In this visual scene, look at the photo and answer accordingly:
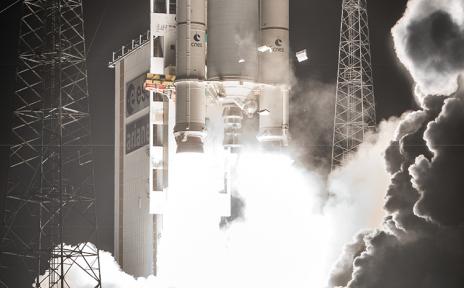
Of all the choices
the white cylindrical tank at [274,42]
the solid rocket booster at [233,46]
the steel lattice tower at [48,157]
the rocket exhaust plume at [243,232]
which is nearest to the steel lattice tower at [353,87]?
the rocket exhaust plume at [243,232]

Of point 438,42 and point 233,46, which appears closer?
point 233,46

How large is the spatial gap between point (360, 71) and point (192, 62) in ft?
30.8

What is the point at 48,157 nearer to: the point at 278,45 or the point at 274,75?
the point at 274,75

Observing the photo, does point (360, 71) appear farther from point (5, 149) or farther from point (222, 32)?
point (5, 149)

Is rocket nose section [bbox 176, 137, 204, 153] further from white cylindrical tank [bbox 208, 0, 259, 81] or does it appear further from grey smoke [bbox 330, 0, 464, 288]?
grey smoke [bbox 330, 0, 464, 288]

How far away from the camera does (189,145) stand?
69.8 ft

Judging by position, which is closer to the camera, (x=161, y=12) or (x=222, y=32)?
(x=222, y=32)

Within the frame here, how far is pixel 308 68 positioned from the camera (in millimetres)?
30422

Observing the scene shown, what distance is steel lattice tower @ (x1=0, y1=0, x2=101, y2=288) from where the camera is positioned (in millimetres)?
24594

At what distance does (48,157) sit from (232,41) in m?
→ 6.21

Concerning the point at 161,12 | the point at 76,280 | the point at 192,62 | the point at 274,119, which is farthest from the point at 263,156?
the point at 76,280

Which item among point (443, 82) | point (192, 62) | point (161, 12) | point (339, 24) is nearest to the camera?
point (192, 62)

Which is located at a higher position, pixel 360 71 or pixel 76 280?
pixel 360 71

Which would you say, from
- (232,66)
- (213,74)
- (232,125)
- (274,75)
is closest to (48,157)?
(232,125)
